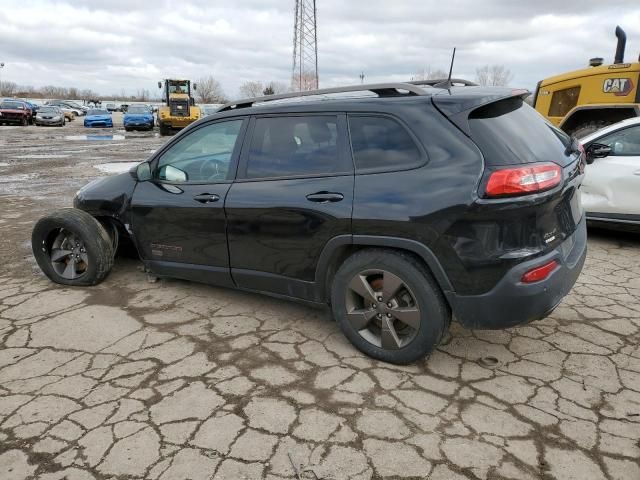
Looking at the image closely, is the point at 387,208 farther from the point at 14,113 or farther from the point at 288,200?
the point at 14,113

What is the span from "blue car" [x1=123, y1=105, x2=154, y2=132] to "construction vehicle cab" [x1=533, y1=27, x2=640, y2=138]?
26.6 meters

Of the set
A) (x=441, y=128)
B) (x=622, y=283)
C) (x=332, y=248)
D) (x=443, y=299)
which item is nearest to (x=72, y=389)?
(x=332, y=248)

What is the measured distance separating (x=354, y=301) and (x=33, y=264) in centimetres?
375

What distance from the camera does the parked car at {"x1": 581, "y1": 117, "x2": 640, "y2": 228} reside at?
5359 mm

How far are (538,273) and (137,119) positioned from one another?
3128cm

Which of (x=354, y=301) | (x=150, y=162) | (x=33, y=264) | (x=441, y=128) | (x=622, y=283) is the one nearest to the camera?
(x=441, y=128)

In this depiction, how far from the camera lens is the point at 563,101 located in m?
8.93

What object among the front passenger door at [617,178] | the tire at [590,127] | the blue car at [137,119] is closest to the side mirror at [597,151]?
the front passenger door at [617,178]

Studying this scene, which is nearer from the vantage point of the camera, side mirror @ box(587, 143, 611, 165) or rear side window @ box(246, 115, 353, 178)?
rear side window @ box(246, 115, 353, 178)

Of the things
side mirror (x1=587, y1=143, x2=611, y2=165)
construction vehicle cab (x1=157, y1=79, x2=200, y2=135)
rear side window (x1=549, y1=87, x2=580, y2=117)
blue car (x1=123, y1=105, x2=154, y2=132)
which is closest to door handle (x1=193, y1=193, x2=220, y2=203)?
side mirror (x1=587, y1=143, x2=611, y2=165)

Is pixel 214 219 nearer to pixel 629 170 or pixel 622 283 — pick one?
pixel 622 283

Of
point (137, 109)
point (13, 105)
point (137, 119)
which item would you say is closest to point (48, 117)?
point (13, 105)

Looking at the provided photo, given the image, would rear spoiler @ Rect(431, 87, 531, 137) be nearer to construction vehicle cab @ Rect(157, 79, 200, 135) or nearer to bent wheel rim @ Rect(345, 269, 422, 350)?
bent wheel rim @ Rect(345, 269, 422, 350)

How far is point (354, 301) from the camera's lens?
3.19 meters
